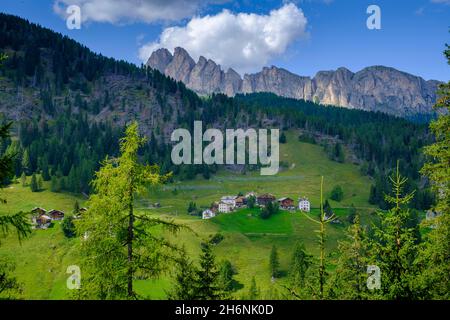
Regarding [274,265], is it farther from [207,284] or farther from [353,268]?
[207,284]

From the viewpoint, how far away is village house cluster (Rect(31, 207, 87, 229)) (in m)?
151

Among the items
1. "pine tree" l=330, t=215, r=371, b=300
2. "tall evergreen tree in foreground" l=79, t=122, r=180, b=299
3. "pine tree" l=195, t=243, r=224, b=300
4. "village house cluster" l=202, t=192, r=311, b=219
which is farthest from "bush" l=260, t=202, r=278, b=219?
"tall evergreen tree in foreground" l=79, t=122, r=180, b=299

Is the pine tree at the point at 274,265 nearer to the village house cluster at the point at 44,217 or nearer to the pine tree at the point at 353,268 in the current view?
the village house cluster at the point at 44,217

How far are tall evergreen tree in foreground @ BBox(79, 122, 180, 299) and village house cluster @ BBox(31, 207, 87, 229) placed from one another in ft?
464

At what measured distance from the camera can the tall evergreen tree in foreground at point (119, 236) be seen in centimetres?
1852

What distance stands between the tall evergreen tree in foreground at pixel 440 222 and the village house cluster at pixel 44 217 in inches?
5715

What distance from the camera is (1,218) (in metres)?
15.5

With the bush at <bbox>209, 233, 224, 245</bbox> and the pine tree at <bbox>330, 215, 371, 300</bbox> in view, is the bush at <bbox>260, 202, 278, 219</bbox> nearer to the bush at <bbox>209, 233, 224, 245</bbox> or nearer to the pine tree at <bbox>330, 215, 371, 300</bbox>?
the bush at <bbox>209, 233, 224, 245</bbox>

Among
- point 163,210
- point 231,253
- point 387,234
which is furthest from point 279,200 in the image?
point 387,234

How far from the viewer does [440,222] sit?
2538 cm

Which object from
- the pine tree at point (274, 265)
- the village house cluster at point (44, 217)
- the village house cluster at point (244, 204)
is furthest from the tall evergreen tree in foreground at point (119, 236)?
the village house cluster at point (244, 204)

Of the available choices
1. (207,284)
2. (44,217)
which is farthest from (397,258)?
(44,217)

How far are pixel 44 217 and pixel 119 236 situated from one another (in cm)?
14831
